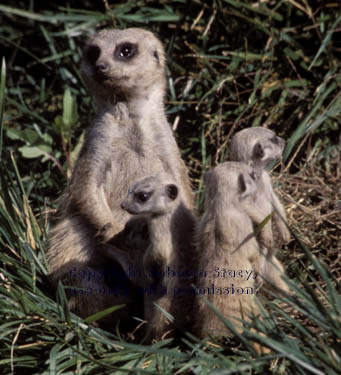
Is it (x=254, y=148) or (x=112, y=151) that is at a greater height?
(x=254, y=148)

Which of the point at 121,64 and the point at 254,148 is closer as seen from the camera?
the point at 254,148

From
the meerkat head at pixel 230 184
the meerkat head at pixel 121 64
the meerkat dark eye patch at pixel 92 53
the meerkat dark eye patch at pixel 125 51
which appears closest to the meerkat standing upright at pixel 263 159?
the meerkat head at pixel 230 184

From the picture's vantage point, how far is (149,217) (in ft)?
9.70

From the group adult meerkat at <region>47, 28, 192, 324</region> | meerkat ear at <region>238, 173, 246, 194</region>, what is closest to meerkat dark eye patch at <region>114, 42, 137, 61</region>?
adult meerkat at <region>47, 28, 192, 324</region>

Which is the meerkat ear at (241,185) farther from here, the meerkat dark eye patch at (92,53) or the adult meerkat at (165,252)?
the meerkat dark eye patch at (92,53)

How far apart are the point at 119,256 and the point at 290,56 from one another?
2.37 metres

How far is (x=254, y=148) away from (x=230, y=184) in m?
0.55

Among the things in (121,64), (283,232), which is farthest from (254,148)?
(121,64)

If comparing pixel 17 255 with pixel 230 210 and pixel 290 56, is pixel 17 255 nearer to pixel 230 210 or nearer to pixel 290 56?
pixel 230 210

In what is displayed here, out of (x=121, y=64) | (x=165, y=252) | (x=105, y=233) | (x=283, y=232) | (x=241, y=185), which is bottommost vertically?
(x=105, y=233)

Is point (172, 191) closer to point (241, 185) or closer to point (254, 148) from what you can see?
point (241, 185)

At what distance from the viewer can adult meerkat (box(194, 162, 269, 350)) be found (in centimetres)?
266

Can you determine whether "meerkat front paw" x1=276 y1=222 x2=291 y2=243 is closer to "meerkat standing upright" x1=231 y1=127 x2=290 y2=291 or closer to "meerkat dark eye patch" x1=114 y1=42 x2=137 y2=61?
"meerkat standing upright" x1=231 y1=127 x2=290 y2=291

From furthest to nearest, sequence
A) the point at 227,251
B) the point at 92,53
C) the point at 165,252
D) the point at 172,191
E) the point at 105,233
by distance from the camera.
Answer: the point at 92,53
the point at 105,233
the point at 172,191
the point at 165,252
the point at 227,251
